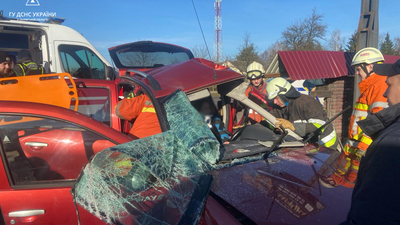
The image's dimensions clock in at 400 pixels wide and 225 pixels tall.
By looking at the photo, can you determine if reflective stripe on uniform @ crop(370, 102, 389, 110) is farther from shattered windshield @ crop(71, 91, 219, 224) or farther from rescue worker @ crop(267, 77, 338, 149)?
shattered windshield @ crop(71, 91, 219, 224)

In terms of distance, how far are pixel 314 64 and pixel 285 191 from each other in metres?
7.14

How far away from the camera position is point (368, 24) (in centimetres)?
575

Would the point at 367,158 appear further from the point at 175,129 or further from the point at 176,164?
the point at 175,129

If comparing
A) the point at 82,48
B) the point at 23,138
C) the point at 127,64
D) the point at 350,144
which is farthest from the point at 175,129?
the point at 82,48

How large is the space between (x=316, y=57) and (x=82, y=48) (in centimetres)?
645

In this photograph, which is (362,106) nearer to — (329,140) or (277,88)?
(329,140)

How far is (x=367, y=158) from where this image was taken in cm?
126

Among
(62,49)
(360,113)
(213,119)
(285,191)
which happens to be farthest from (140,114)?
(62,49)

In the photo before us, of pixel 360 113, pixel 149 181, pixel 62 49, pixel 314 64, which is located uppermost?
pixel 62 49

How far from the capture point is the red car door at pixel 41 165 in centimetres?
178

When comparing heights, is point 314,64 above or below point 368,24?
below

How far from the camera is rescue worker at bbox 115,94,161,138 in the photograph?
256 centimetres

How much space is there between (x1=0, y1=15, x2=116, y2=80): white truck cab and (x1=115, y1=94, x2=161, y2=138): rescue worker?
2507 millimetres

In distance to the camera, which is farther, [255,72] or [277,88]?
[255,72]
